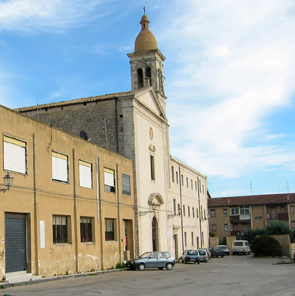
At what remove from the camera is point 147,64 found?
43156 millimetres

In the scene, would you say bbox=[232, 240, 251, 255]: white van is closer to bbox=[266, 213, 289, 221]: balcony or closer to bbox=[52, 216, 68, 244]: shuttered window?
bbox=[266, 213, 289, 221]: balcony

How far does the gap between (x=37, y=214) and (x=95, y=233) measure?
20.5 ft

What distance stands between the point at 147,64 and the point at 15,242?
2749 centimetres

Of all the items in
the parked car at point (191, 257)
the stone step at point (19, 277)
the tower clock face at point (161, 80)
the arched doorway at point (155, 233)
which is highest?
the tower clock face at point (161, 80)

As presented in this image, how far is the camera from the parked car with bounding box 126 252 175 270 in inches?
1072

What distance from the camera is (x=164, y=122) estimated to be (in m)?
41.5

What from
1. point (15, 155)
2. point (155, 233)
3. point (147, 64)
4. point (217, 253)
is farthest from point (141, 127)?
point (217, 253)

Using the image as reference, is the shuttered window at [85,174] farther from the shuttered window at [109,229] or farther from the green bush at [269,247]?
the green bush at [269,247]

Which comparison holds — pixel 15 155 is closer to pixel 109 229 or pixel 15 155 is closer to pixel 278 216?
pixel 109 229

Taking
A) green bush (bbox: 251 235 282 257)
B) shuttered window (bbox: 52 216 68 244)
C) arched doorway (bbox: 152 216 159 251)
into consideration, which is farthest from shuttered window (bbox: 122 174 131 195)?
green bush (bbox: 251 235 282 257)

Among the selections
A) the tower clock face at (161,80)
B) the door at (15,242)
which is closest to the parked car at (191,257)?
the tower clock face at (161,80)

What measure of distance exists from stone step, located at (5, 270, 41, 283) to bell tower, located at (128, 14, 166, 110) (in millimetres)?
26331

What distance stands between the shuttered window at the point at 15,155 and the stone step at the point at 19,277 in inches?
163

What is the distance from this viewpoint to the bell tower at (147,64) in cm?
4288
